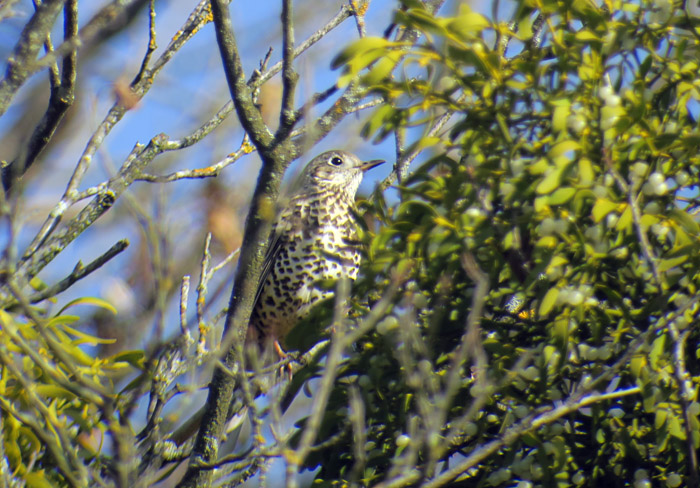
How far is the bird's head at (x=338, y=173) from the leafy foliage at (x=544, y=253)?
2.33m

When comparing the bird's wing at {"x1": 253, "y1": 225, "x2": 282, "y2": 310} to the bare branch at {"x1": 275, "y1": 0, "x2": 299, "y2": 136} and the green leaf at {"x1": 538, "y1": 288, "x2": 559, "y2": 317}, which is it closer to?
the bare branch at {"x1": 275, "y1": 0, "x2": 299, "y2": 136}

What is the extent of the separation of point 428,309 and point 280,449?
2.39ft

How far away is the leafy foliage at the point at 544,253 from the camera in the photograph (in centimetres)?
193

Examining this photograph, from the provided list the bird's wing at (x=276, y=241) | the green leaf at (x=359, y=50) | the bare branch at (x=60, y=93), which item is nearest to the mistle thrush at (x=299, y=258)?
the bird's wing at (x=276, y=241)

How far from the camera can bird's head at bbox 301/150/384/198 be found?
15.1ft

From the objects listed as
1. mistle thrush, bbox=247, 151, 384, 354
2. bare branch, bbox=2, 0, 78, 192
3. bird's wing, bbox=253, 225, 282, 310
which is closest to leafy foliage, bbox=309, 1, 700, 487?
bare branch, bbox=2, 0, 78, 192

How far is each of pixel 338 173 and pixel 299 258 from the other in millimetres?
631

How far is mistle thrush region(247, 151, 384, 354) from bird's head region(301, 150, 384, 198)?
1 centimetres

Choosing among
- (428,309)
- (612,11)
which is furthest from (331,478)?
(612,11)

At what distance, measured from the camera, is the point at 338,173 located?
4.69 metres

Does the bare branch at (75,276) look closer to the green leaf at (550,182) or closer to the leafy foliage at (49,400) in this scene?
the leafy foliage at (49,400)

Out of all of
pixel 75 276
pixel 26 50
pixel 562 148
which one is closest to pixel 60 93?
pixel 26 50

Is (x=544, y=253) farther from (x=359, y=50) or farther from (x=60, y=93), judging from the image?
(x=60, y=93)

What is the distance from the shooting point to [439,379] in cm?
219
